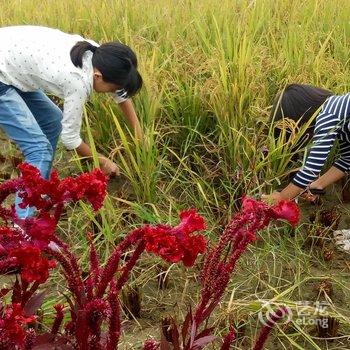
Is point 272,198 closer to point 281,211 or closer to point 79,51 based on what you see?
point 79,51

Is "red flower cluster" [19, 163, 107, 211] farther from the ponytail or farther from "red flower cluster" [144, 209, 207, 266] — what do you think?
the ponytail

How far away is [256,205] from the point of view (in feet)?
2.43

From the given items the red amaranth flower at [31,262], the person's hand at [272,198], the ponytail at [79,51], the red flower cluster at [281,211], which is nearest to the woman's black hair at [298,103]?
the person's hand at [272,198]

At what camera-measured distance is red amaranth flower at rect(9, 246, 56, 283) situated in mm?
590

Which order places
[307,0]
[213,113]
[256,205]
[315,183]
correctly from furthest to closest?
[307,0] < [213,113] < [315,183] < [256,205]

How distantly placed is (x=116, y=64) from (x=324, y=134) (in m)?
0.79

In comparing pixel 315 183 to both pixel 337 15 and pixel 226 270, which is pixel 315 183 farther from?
pixel 337 15

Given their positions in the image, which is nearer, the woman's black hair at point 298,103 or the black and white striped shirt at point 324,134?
the black and white striped shirt at point 324,134

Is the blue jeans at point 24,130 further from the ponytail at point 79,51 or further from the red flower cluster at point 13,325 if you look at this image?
the red flower cluster at point 13,325

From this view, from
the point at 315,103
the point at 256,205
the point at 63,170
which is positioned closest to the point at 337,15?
the point at 315,103

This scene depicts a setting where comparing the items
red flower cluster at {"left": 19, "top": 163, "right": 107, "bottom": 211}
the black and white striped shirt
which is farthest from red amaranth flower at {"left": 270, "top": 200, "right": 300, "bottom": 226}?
the black and white striped shirt

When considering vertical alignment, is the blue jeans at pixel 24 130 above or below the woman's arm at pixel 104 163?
above

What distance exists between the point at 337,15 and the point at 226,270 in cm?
290

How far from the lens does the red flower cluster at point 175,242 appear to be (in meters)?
0.64
